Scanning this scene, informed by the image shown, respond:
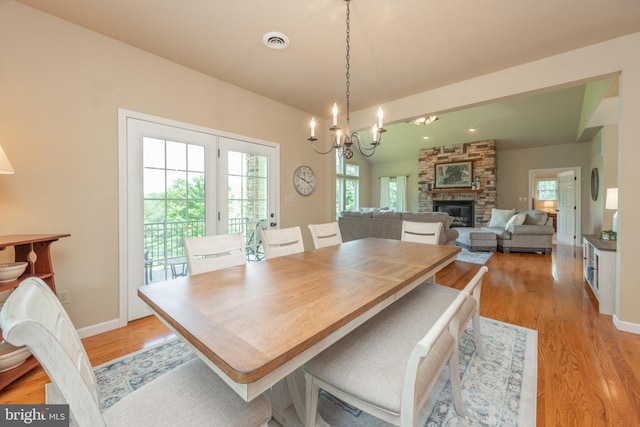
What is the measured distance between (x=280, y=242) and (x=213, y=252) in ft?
1.83

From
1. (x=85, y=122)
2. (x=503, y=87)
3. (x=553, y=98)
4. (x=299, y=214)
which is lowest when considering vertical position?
(x=299, y=214)

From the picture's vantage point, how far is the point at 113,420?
31.9 inches

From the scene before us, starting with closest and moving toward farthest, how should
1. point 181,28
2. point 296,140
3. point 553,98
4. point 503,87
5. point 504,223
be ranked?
point 181,28 → point 503,87 → point 296,140 → point 553,98 → point 504,223

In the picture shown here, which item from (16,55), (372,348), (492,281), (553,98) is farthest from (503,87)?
(16,55)

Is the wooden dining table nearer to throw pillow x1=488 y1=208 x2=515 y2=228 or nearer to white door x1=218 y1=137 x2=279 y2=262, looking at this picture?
white door x1=218 y1=137 x2=279 y2=262

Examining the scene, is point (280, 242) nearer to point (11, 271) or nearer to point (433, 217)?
point (11, 271)

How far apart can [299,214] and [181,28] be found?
99.0 inches

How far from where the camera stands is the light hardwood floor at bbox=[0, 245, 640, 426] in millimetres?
1444

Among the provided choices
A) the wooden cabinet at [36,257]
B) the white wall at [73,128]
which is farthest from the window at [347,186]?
the wooden cabinet at [36,257]

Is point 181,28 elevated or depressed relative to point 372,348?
elevated

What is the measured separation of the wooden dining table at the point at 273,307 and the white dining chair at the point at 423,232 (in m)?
0.82

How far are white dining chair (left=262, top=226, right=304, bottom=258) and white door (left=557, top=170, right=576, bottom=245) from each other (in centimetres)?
753

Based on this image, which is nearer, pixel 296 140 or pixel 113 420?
pixel 113 420

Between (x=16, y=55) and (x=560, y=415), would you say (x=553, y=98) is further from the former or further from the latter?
(x=16, y=55)
